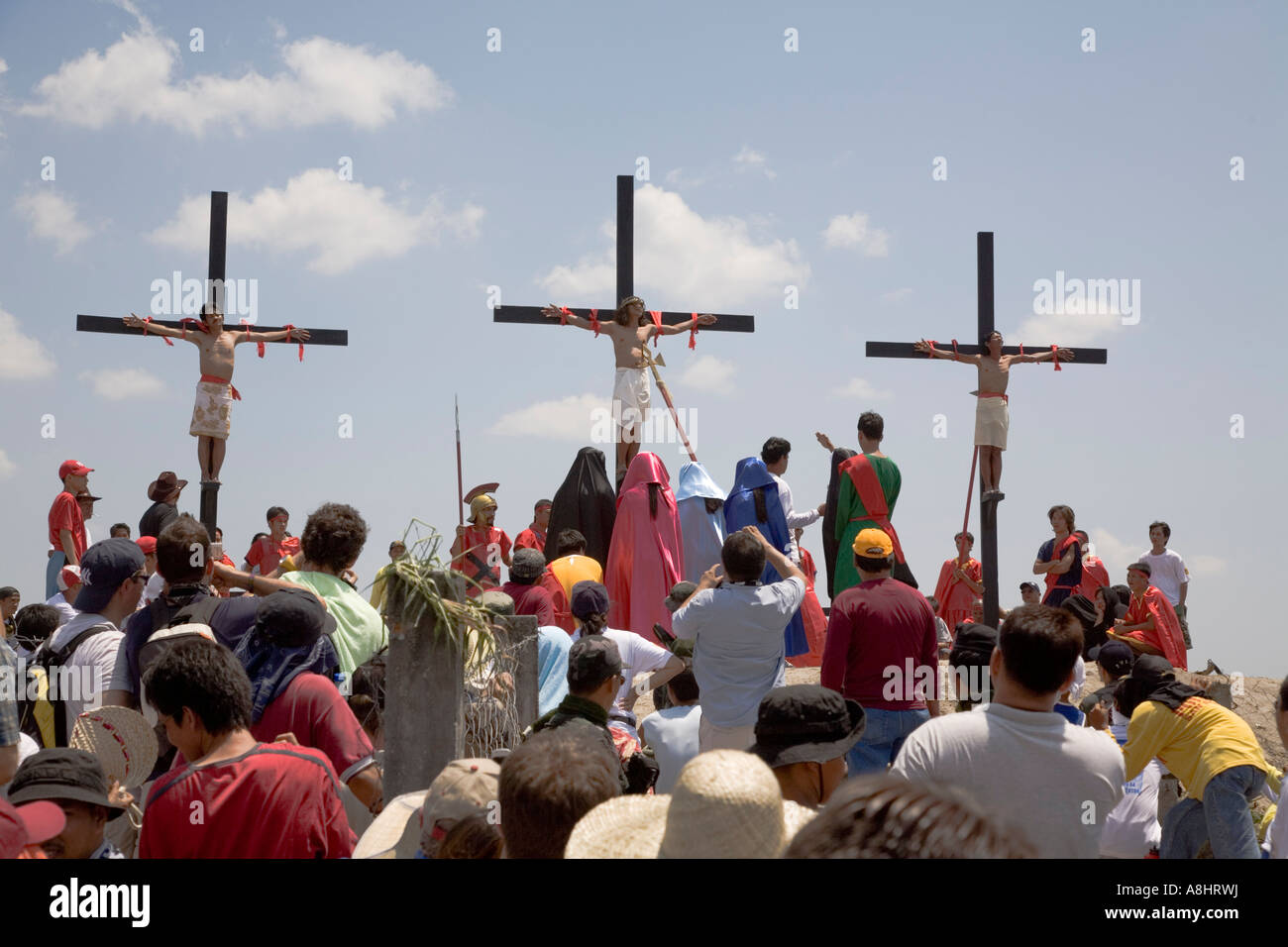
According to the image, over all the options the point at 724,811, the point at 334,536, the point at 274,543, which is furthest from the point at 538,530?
Answer: the point at 724,811

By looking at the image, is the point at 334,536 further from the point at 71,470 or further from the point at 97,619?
the point at 71,470

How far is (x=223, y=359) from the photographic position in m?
11.7

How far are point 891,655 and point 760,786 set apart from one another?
9.90ft

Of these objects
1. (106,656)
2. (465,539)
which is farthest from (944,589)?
(106,656)

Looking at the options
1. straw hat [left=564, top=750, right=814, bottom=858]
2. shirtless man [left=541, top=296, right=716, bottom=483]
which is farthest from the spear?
straw hat [left=564, top=750, right=814, bottom=858]

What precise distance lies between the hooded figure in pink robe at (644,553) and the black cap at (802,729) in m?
6.10

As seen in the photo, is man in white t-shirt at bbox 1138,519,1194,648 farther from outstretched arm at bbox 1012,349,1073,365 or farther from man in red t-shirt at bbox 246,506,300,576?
man in red t-shirt at bbox 246,506,300,576

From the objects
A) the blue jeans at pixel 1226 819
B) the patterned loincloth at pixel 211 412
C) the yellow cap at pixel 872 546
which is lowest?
the blue jeans at pixel 1226 819

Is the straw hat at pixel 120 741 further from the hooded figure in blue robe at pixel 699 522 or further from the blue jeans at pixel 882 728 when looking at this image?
the hooded figure in blue robe at pixel 699 522

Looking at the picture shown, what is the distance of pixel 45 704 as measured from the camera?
4105mm

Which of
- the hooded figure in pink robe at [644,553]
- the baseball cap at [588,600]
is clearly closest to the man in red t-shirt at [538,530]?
the hooded figure in pink robe at [644,553]

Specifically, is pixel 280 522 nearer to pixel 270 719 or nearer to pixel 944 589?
pixel 944 589

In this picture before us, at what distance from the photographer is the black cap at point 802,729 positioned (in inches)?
121

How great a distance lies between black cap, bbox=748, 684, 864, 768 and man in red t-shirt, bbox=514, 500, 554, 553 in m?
8.22
